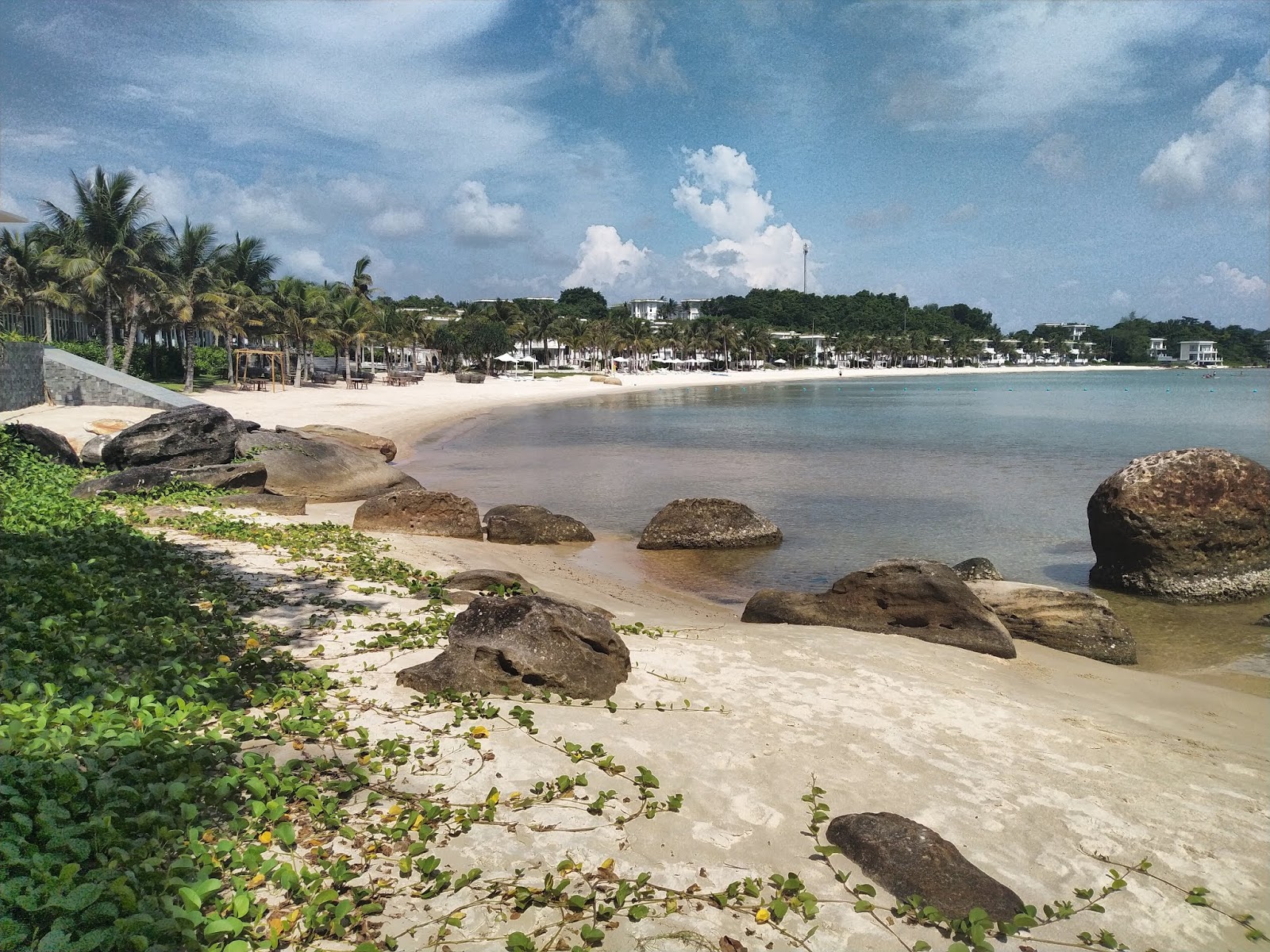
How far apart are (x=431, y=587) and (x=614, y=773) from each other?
471 centimetres

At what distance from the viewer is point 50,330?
49.7 m

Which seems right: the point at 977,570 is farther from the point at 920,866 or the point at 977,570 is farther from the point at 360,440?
the point at 360,440

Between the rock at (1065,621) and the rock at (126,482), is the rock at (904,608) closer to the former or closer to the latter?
the rock at (1065,621)

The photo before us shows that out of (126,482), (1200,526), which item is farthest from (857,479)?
(126,482)

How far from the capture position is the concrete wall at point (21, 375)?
910 inches

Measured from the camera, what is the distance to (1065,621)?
9.88 m

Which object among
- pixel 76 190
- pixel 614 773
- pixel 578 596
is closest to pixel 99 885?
pixel 614 773

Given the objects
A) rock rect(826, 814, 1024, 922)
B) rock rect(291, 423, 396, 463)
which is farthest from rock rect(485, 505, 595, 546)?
rock rect(826, 814, 1024, 922)

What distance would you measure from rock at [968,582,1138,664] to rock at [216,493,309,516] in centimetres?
1135

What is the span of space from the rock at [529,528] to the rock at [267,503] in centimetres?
339

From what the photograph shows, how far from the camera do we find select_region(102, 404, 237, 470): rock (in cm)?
1689

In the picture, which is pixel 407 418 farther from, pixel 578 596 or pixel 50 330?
pixel 578 596

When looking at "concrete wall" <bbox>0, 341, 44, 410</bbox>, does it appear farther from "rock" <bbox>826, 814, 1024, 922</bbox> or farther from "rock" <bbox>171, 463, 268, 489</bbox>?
"rock" <bbox>826, 814, 1024, 922</bbox>

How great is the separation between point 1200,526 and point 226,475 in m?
16.4
